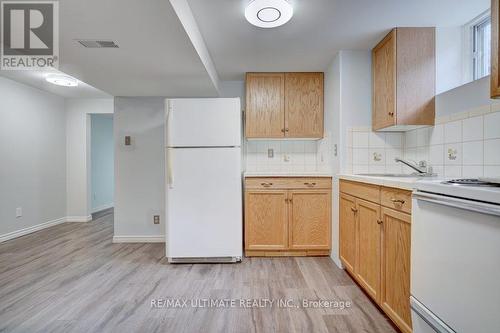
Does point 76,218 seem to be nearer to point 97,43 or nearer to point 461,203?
point 97,43

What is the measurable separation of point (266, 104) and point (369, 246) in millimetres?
1942

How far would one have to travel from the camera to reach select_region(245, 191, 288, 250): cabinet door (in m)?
2.70

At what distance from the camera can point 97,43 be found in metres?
1.89

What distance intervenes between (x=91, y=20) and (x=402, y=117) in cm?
240

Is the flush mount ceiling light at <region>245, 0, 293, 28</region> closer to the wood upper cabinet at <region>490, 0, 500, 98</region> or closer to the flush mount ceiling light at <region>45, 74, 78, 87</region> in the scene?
the wood upper cabinet at <region>490, 0, 500, 98</region>

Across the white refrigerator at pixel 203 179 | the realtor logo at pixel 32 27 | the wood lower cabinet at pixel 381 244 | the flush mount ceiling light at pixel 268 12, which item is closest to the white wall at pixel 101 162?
the realtor logo at pixel 32 27

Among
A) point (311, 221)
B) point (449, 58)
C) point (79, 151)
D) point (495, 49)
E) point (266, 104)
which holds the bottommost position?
point (311, 221)

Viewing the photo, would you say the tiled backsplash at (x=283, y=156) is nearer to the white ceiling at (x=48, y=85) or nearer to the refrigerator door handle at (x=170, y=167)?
the refrigerator door handle at (x=170, y=167)

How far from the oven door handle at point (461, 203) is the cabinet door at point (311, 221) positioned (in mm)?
1524

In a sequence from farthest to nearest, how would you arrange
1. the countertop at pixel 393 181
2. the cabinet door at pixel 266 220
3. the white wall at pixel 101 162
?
the white wall at pixel 101 162 < the cabinet door at pixel 266 220 < the countertop at pixel 393 181

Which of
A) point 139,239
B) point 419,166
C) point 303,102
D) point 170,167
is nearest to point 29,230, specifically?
point 139,239

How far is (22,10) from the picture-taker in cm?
159

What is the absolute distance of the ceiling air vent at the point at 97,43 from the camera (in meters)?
1.86

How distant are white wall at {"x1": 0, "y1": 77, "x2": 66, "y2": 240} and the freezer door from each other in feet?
8.47
